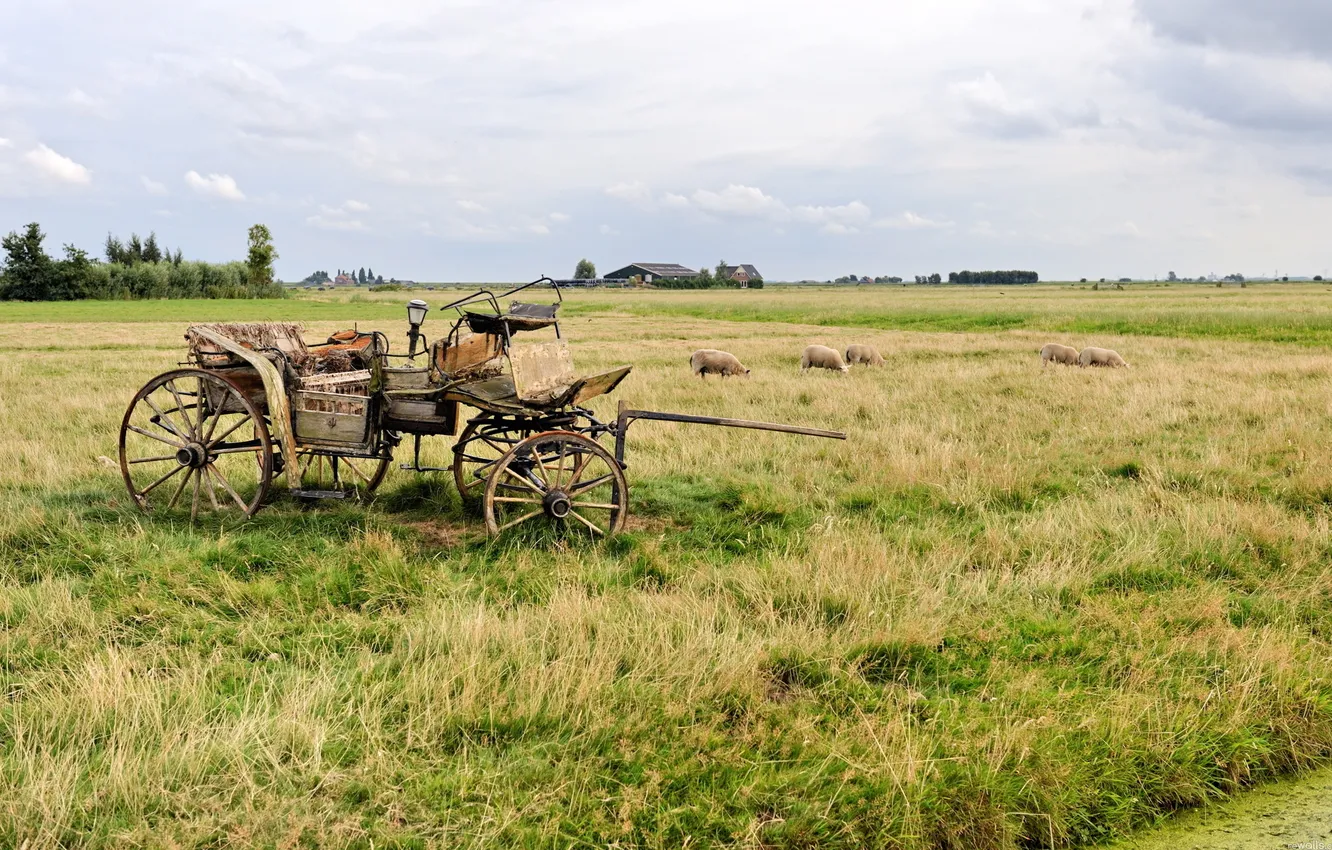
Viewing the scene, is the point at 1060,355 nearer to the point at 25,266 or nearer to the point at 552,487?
the point at 552,487

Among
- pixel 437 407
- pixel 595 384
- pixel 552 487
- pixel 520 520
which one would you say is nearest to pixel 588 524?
pixel 552 487

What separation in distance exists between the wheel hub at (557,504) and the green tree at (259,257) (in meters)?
98.7

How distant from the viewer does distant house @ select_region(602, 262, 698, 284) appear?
15850 cm

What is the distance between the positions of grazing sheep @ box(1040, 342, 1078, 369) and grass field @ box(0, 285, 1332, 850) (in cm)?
1056

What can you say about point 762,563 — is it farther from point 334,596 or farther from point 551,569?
point 334,596

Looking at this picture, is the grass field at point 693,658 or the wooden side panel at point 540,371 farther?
the wooden side panel at point 540,371

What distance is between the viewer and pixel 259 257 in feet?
308

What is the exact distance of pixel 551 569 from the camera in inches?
249

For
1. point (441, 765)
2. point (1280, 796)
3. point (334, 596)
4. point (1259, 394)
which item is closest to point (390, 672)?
point (441, 765)

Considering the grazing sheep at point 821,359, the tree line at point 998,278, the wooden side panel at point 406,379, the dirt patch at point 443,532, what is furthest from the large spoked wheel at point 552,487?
the tree line at point 998,278

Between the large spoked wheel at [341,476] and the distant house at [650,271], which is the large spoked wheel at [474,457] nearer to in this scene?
the large spoked wheel at [341,476]

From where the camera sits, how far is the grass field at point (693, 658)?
369 centimetres

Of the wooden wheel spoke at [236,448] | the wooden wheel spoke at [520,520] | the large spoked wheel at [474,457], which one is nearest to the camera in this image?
the wooden wheel spoke at [520,520]

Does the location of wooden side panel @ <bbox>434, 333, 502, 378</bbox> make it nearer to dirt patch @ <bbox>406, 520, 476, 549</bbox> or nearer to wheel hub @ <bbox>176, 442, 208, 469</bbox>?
dirt patch @ <bbox>406, 520, 476, 549</bbox>
